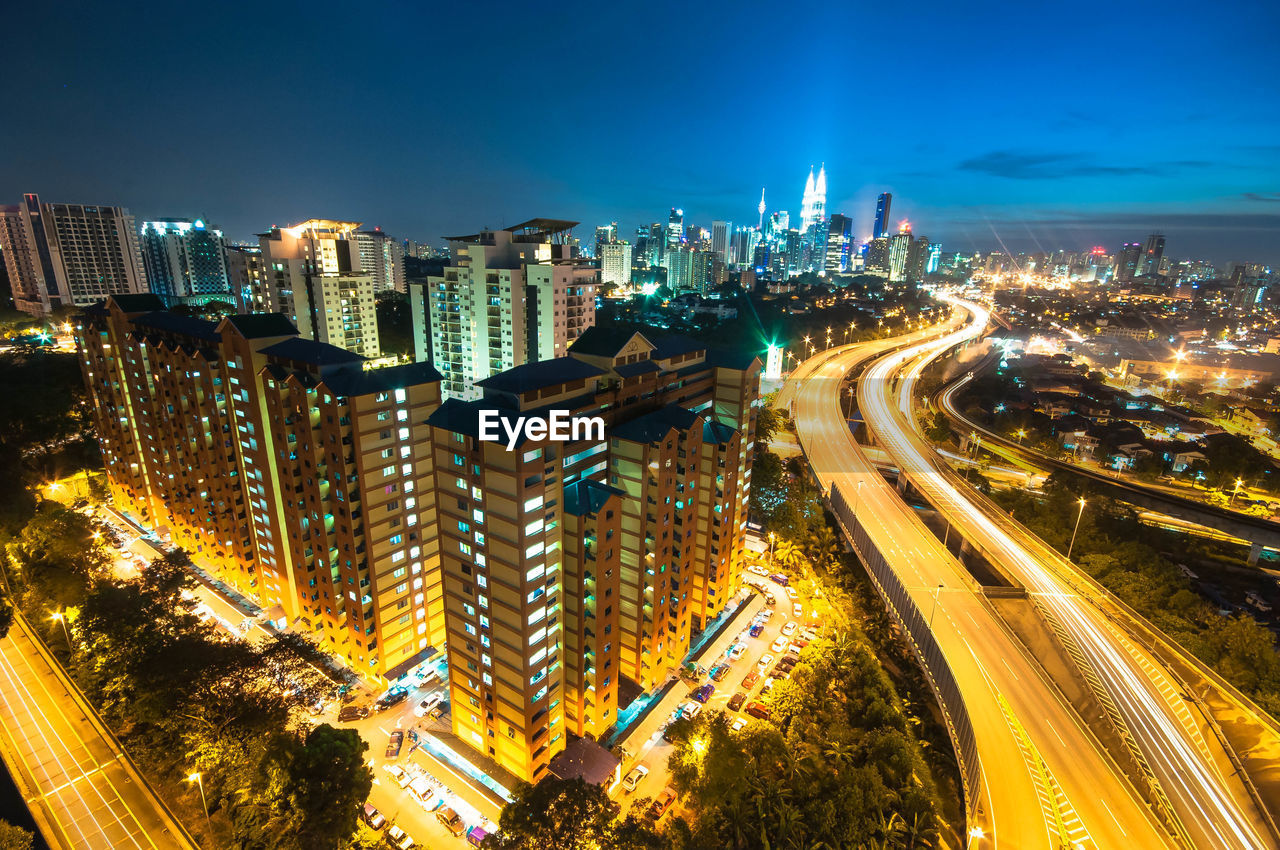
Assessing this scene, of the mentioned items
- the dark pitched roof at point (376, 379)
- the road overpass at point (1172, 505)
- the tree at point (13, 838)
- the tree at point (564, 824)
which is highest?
the dark pitched roof at point (376, 379)

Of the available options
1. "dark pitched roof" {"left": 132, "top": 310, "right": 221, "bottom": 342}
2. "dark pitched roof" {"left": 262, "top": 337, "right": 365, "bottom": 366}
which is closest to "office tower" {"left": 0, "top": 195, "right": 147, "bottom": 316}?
"dark pitched roof" {"left": 132, "top": 310, "right": 221, "bottom": 342}

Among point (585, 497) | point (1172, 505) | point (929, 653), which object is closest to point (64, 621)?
point (585, 497)

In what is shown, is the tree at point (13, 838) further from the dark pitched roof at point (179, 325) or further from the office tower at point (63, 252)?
the office tower at point (63, 252)

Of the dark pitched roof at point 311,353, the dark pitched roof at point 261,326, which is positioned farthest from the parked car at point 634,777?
the dark pitched roof at point 261,326

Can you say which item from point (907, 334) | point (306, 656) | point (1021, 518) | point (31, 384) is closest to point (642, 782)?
point (306, 656)

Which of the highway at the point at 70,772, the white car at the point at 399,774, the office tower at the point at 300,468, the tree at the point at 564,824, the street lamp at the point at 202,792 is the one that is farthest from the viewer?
the office tower at the point at 300,468

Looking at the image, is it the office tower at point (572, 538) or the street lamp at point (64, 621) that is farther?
the street lamp at point (64, 621)

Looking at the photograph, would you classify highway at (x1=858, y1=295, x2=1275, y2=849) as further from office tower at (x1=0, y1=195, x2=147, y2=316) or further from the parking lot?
office tower at (x1=0, y1=195, x2=147, y2=316)

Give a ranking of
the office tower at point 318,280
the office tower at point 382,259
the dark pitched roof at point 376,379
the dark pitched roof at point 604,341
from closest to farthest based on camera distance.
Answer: the dark pitched roof at point 376,379 → the dark pitched roof at point 604,341 → the office tower at point 318,280 → the office tower at point 382,259
